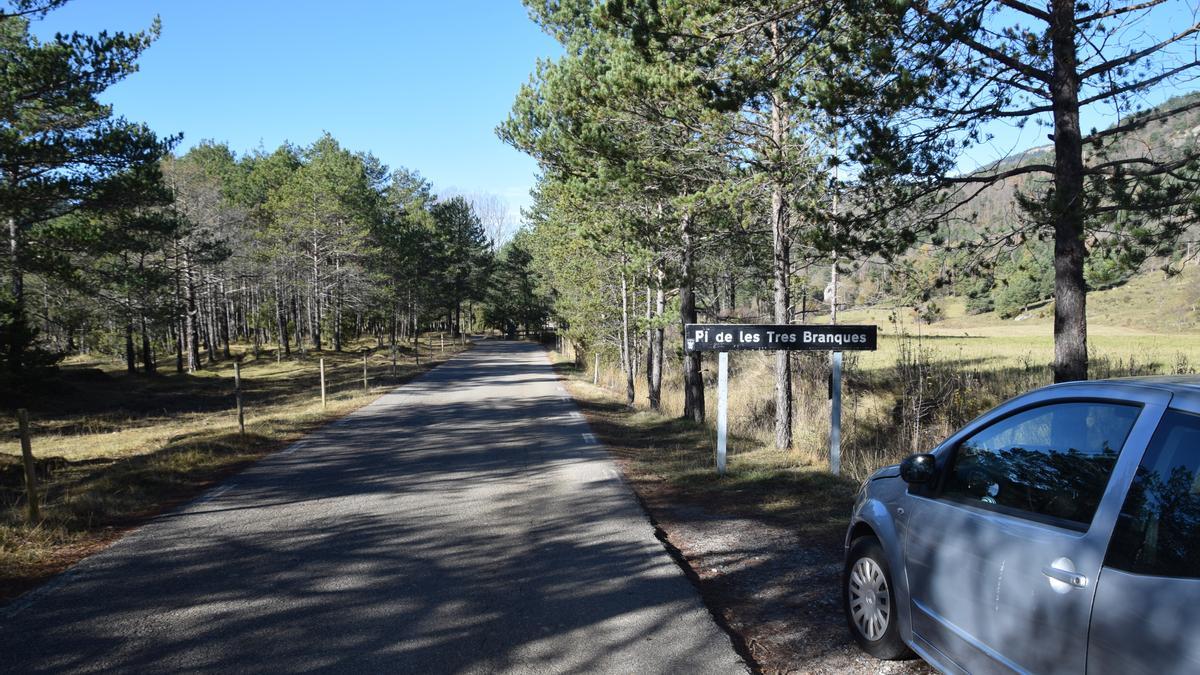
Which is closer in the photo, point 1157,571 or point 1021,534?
point 1157,571

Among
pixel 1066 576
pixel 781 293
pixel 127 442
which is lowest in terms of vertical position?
pixel 127 442

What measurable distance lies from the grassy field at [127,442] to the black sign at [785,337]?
6612mm

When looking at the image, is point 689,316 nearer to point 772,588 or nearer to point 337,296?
point 772,588

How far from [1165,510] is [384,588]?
178 inches

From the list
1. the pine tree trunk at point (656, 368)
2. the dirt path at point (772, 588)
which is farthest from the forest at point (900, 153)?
the pine tree trunk at point (656, 368)

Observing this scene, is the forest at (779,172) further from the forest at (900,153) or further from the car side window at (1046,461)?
the car side window at (1046,461)

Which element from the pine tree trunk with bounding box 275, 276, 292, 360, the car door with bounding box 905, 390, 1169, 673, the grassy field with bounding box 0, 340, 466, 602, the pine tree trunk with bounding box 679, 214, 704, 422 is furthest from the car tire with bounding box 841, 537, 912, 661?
the pine tree trunk with bounding box 275, 276, 292, 360

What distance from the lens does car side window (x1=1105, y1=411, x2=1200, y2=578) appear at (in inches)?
91.7

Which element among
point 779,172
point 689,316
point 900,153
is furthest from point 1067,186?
point 689,316

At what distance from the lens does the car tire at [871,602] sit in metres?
3.81

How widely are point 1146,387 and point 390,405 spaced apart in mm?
17443

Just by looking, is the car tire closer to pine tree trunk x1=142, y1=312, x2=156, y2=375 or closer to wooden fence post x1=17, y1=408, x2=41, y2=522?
wooden fence post x1=17, y1=408, x2=41, y2=522

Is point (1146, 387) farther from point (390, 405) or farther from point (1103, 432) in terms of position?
point (390, 405)

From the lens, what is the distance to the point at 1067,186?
254 inches
